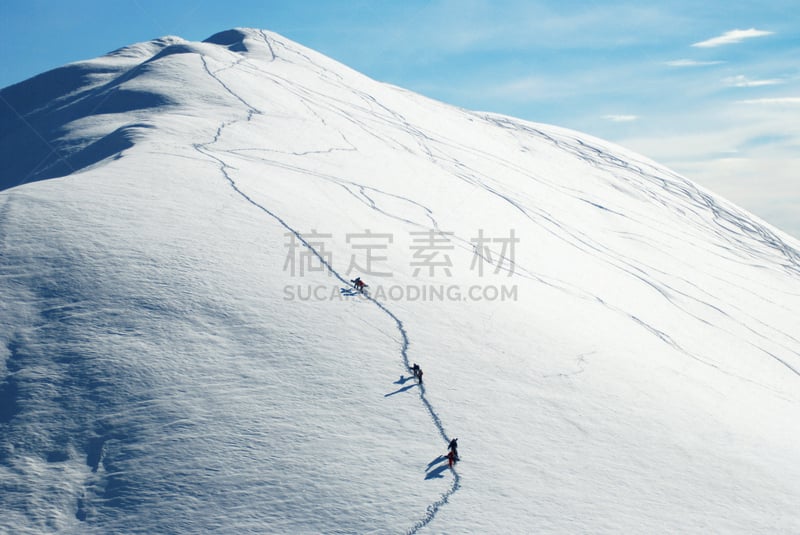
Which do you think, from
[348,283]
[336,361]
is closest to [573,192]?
[348,283]

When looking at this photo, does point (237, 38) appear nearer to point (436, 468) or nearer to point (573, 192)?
point (573, 192)

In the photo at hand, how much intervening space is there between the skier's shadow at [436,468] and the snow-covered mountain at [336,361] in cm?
6

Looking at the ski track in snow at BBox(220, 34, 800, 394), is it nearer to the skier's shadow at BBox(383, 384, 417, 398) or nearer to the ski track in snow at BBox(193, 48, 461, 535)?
the ski track in snow at BBox(193, 48, 461, 535)

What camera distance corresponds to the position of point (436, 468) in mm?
13531

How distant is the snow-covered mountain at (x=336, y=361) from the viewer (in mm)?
12469

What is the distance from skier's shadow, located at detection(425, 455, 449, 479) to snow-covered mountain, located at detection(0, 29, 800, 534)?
0.06 meters

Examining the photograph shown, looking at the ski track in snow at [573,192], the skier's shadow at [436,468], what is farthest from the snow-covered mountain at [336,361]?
the ski track in snow at [573,192]

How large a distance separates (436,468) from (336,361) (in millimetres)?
4481

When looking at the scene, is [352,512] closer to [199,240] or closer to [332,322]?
[332,322]

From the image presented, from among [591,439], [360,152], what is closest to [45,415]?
[591,439]

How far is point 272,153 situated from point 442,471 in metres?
25.5

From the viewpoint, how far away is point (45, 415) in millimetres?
→ 13312

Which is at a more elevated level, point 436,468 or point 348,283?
point 348,283

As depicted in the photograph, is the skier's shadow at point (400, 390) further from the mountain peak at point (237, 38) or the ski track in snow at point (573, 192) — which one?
the mountain peak at point (237, 38)
